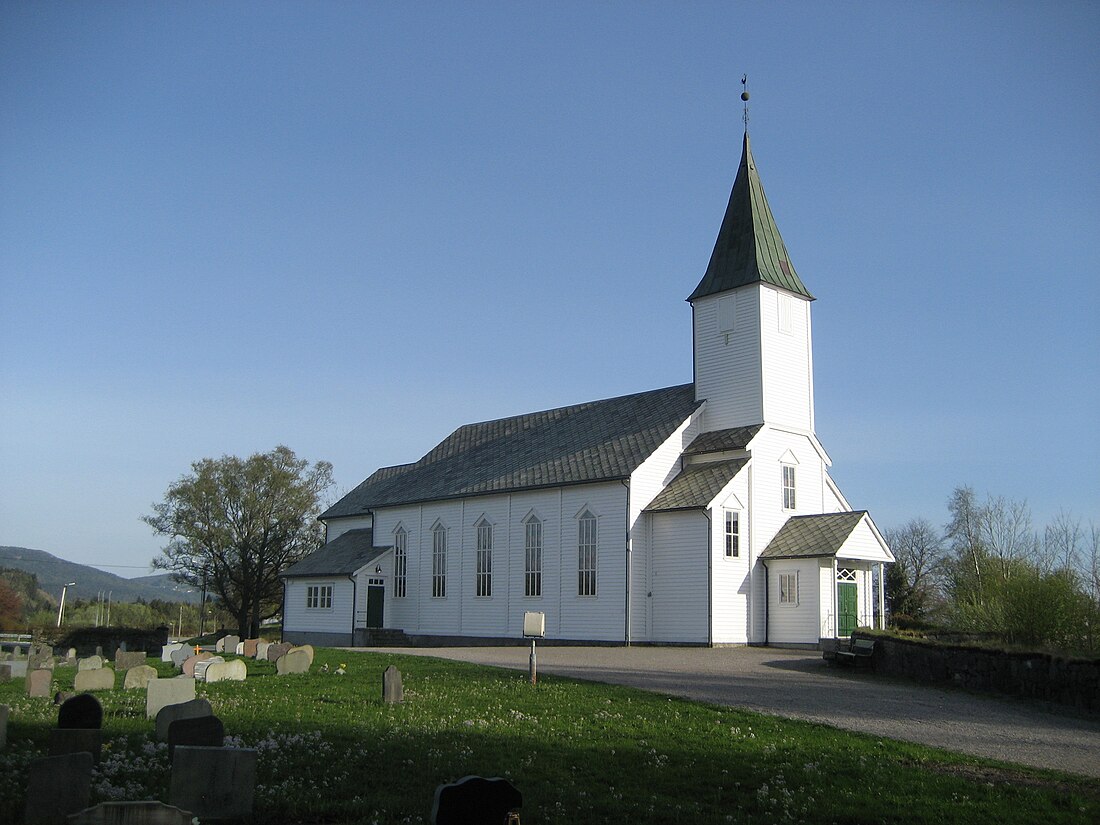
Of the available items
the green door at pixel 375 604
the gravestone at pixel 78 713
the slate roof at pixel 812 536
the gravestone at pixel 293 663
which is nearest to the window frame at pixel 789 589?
the slate roof at pixel 812 536

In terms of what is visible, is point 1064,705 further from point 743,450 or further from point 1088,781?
point 743,450

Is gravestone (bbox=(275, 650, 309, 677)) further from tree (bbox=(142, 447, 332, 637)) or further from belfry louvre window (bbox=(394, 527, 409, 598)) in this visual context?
tree (bbox=(142, 447, 332, 637))

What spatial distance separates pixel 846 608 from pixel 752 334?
1011 centimetres

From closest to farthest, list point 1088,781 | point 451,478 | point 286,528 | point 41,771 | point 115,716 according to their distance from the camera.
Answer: point 41,771
point 1088,781
point 115,716
point 451,478
point 286,528

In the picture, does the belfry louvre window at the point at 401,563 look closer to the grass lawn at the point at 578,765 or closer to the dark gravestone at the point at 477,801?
the grass lawn at the point at 578,765

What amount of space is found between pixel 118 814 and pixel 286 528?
189 feet

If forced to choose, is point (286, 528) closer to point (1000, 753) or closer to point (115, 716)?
point (115, 716)

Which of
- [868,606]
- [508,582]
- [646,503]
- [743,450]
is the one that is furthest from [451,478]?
[868,606]

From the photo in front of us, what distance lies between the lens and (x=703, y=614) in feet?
Result: 107

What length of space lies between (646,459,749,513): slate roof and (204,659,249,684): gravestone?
16.0 meters

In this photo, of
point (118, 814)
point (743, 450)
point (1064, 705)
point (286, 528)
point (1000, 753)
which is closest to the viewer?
point (118, 814)

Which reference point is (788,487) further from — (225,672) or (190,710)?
(190,710)

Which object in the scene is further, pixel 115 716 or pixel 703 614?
pixel 703 614

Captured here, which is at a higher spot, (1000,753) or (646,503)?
(646,503)
